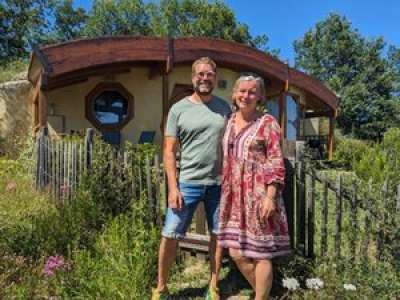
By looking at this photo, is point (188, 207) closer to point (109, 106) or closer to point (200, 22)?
point (109, 106)

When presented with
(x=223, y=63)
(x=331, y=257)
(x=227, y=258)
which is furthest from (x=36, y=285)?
(x=223, y=63)

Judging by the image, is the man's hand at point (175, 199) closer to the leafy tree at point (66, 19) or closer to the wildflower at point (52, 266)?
the wildflower at point (52, 266)

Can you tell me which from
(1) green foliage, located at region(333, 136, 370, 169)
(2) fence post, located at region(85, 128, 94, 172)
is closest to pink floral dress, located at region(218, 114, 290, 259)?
(2) fence post, located at region(85, 128, 94, 172)

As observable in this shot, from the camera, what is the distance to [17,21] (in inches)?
→ 728

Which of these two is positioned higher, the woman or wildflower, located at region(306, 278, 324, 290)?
the woman

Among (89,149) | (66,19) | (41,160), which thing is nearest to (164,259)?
(89,149)

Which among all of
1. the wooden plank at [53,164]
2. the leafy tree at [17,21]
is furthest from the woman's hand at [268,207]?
the leafy tree at [17,21]

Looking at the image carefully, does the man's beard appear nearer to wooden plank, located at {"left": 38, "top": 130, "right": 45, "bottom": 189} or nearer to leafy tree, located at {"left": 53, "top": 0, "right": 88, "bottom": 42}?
wooden plank, located at {"left": 38, "top": 130, "right": 45, "bottom": 189}

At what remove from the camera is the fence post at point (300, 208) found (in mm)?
3430

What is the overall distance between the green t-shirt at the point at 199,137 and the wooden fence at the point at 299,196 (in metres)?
0.80

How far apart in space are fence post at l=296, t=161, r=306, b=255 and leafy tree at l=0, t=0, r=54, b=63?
58.0 feet

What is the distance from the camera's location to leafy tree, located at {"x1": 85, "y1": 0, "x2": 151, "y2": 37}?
43.0 m

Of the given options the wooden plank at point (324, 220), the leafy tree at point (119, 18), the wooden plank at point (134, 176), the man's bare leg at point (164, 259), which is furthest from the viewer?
the leafy tree at point (119, 18)

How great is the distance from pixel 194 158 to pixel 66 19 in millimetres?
31498
